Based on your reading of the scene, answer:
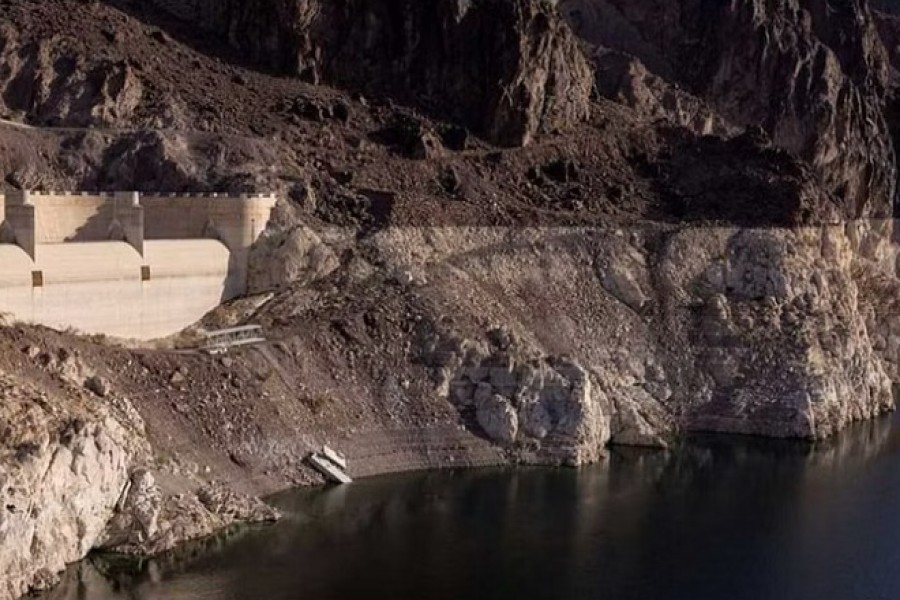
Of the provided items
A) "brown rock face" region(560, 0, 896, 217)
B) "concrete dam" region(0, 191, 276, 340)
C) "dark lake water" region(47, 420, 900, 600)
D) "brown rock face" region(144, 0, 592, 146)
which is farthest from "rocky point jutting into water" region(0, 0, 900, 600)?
"brown rock face" region(560, 0, 896, 217)

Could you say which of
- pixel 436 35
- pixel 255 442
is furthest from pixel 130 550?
pixel 436 35

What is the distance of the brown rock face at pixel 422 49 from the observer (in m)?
102

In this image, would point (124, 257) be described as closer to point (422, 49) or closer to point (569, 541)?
point (569, 541)

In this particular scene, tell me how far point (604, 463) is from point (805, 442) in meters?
15.4

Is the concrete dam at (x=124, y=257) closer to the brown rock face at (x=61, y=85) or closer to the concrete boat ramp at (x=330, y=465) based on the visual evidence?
the brown rock face at (x=61, y=85)

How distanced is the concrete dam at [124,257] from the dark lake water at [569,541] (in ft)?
46.7

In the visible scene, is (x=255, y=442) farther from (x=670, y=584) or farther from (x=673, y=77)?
(x=673, y=77)

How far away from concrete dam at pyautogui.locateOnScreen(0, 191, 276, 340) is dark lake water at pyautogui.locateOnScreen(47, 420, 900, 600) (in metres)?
14.2

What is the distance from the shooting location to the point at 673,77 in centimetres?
13325

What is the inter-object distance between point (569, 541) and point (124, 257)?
2789 centimetres

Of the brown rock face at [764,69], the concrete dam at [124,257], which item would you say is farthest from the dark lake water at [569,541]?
the brown rock face at [764,69]

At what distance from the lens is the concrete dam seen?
67.4m

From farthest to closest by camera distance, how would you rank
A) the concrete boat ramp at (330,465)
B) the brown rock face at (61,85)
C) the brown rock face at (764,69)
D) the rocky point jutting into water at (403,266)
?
1. the brown rock face at (764,69)
2. the brown rock face at (61,85)
3. the concrete boat ramp at (330,465)
4. the rocky point jutting into water at (403,266)

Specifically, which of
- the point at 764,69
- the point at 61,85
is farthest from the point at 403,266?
the point at 764,69
